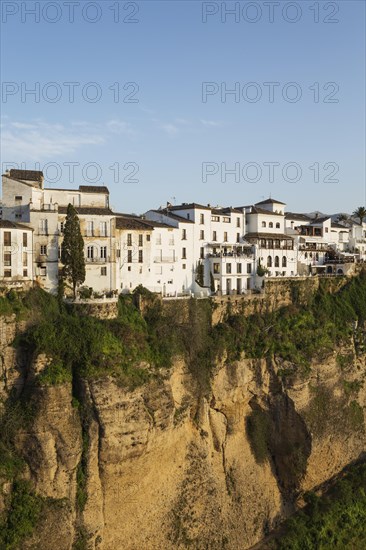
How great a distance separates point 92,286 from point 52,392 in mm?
8719

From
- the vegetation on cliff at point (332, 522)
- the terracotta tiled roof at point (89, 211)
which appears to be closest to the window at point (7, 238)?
the terracotta tiled roof at point (89, 211)

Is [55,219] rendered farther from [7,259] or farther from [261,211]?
[261,211]

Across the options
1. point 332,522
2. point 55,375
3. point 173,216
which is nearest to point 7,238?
point 55,375

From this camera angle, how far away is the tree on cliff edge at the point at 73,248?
3088 centimetres

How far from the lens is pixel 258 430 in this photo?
117 feet

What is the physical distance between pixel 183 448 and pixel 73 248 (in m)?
12.8

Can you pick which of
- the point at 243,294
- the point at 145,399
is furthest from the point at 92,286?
the point at 243,294

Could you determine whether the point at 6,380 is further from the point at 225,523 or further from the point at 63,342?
the point at 225,523

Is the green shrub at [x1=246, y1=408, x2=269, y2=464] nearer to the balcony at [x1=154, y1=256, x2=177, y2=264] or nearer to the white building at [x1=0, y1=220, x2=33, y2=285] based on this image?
the balcony at [x1=154, y1=256, x2=177, y2=264]

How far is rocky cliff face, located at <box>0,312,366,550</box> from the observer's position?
87.0 ft

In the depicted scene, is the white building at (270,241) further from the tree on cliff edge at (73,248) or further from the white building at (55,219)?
the tree on cliff edge at (73,248)

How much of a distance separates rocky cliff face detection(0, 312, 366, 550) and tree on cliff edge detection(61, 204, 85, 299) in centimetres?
499

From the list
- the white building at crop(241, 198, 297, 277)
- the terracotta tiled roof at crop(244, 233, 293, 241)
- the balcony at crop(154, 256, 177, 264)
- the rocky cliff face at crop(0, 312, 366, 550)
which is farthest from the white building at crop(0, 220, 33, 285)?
the terracotta tiled roof at crop(244, 233, 293, 241)

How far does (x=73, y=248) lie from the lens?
3092 cm
